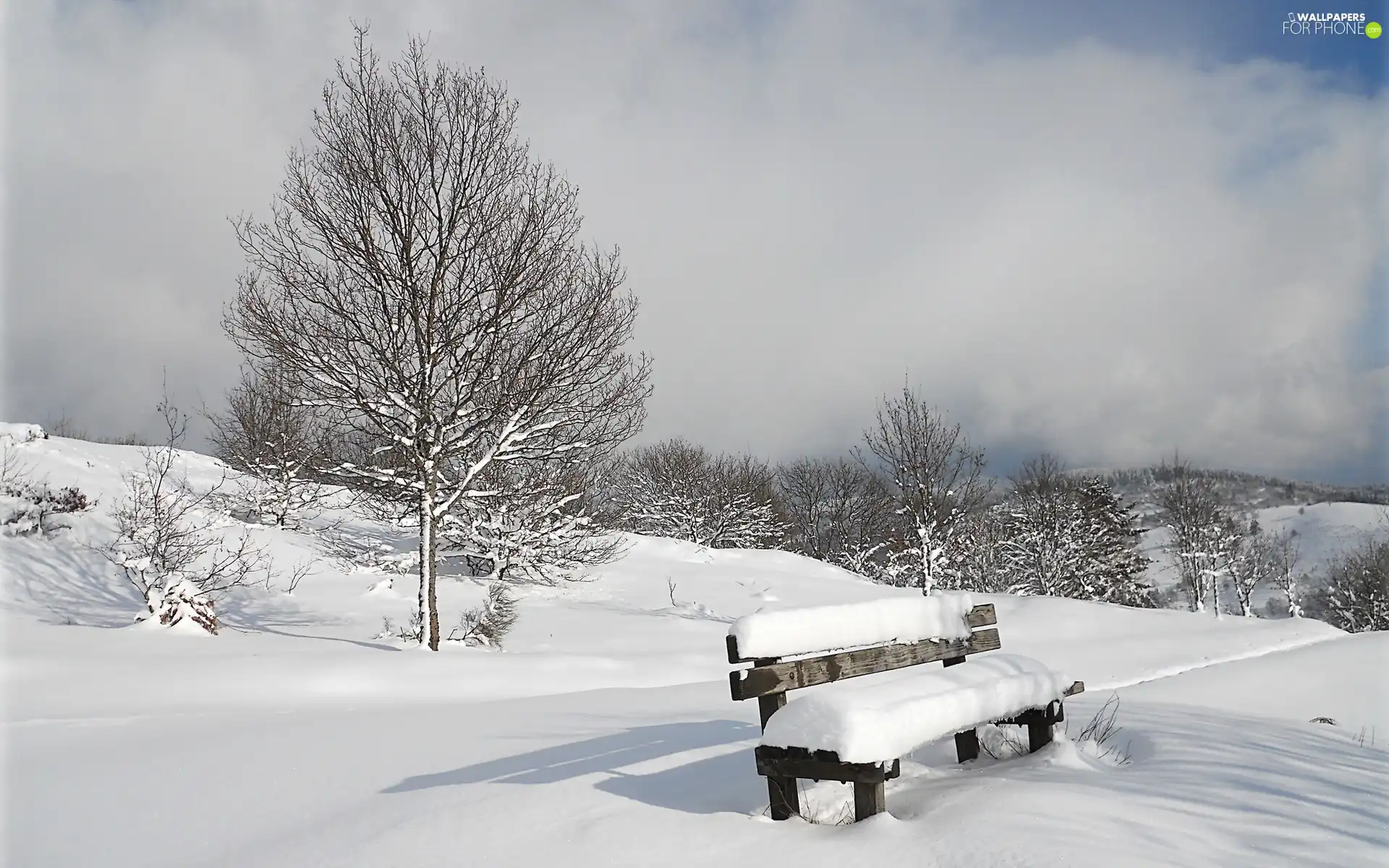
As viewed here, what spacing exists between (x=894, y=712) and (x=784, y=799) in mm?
678

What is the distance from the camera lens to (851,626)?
4086 mm

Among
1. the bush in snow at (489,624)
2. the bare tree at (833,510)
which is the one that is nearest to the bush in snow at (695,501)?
the bare tree at (833,510)

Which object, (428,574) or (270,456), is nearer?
(428,574)

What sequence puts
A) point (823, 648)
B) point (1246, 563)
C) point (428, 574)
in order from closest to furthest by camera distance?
A: point (823, 648) < point (428, 574) < point (1246, 563)

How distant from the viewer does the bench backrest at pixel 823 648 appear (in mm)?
A: 3621

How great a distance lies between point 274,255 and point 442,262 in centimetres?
223

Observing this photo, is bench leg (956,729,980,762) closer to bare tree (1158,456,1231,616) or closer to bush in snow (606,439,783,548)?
bush in snow (606,439,783,548)

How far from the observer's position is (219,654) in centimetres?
852

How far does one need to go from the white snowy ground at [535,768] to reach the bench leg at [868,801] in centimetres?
10

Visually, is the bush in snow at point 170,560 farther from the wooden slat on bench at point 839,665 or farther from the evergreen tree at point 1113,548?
the evergreen tree at point 1113,548

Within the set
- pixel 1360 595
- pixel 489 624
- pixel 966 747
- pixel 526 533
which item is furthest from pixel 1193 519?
pixel 966 747

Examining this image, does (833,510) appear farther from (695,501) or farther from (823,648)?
(823,648)

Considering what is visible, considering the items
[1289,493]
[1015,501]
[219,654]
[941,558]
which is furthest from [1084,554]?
[1289,493]

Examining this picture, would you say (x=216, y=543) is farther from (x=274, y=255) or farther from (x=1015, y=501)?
(x=1015, y=501)
